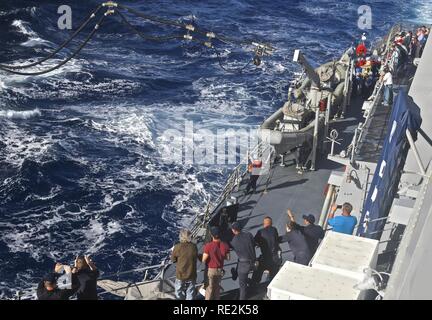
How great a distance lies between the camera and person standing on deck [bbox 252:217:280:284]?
11875mm

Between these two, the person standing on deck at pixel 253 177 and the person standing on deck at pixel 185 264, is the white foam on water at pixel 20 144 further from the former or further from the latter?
the person standing on deck at pixel 185 264

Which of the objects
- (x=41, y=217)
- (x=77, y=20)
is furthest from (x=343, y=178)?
(x=77, y=20)

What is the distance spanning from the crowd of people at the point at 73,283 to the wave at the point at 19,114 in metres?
24.6

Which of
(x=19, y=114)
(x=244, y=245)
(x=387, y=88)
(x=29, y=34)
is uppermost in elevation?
(x=387, y=88)

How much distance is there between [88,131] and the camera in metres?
32.5

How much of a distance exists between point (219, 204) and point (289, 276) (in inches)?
375

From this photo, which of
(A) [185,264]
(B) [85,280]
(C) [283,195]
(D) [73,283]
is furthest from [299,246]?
(C) [283,195]

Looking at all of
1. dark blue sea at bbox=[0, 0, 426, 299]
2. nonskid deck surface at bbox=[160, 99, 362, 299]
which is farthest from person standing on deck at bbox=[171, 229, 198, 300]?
dark blue sea at bbox=[0, 0, 426, 299]

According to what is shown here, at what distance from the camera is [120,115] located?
34.6m

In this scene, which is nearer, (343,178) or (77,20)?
(343,178)

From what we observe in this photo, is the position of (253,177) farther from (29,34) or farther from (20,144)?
(29,34)

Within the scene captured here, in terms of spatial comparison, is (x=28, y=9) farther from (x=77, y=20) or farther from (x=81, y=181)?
(x=81, y=181)

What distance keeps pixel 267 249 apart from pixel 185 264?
1.93 m

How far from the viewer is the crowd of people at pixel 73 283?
31.8ft
